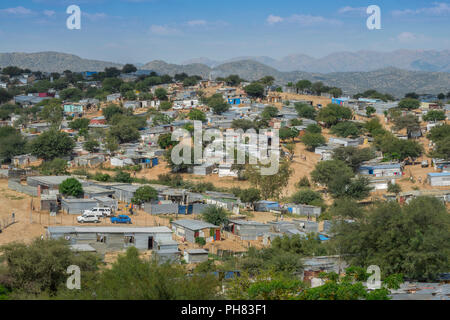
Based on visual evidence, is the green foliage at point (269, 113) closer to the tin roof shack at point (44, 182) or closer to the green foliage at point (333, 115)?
the green foliage at point (333, 115)

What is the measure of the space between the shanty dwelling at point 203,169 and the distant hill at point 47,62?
129883 millimetres

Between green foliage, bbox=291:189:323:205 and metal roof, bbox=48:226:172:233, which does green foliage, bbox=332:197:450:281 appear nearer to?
metal roof, bbox=48:226:172:233

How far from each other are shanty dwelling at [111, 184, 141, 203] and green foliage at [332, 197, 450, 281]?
34.3 ft

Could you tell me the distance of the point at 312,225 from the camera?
18234 millimetres

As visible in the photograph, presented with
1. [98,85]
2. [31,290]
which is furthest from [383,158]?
[98,85]

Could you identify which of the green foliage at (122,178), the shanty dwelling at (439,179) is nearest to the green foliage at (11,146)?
the green foliage at (122,178)

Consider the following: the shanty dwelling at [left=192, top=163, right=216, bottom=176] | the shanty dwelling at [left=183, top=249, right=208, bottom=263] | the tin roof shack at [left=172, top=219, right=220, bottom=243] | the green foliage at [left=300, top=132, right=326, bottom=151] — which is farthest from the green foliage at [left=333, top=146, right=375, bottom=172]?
the shanty dwelling at [left=183, top=249, right=208, bottom=263]

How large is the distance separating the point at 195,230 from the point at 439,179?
1500 cm

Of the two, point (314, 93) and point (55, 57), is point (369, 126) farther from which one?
point (55, 57)

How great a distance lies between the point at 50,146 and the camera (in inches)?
1198

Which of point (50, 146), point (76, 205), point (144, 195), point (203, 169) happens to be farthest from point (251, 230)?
point (50, 146)

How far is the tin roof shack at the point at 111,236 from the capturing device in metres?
15.0

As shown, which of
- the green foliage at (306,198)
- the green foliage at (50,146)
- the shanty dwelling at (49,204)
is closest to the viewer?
the shanty dwelling at (49,204)

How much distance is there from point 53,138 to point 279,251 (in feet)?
69.6
